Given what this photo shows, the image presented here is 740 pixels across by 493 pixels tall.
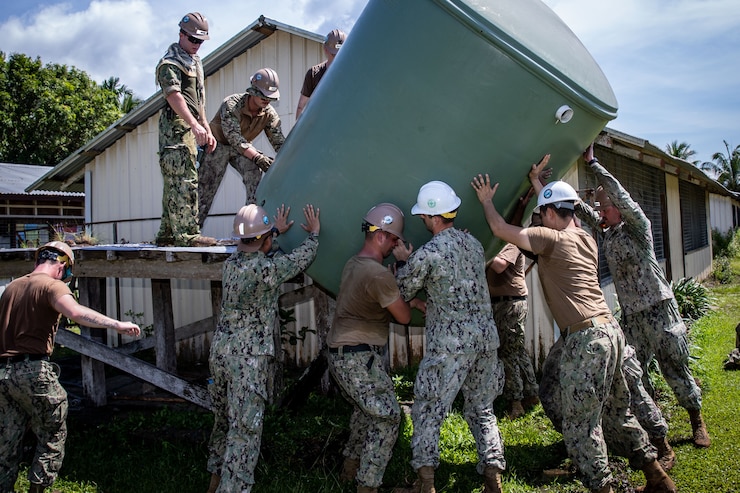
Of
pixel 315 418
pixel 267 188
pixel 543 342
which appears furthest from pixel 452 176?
pixel 543 342

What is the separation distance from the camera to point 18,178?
759 inches

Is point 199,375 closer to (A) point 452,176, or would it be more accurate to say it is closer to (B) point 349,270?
→ (B) point 349,270

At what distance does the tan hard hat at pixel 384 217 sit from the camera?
3.29m

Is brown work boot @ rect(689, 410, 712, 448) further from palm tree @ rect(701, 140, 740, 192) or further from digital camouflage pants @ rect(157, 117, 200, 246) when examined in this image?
palm tree @ rect(701, 140, 740, 192)

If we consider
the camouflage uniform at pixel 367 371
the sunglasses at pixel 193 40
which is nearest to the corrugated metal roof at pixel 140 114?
the sunglasses at pixel 193 40

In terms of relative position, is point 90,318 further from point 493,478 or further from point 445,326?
point 493,478

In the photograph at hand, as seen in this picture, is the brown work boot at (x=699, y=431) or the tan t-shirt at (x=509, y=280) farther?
the tan t-shirt at (x=509, y=280)

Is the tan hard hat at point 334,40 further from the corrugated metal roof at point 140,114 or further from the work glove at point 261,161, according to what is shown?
the corrugated metal roof at point 140,114

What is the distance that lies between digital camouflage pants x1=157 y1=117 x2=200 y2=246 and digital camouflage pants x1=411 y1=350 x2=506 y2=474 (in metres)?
2.68

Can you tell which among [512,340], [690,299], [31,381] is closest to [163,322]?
[31,381]

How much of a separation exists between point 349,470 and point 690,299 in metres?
9.09

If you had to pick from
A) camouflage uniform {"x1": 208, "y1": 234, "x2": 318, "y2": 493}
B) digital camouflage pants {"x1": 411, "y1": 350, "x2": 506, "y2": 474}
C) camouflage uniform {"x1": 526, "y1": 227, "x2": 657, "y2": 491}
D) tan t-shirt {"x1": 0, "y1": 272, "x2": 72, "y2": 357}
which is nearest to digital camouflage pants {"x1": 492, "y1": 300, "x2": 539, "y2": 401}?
camouflage uniform {"x1": 526, "y1": 227, "x2": 657, "y2": 491}

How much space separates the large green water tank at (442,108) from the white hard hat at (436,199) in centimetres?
6

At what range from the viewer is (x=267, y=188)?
12.8 ft
